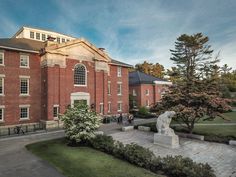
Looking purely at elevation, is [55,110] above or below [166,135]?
above

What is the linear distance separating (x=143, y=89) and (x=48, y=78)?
78.6 feet

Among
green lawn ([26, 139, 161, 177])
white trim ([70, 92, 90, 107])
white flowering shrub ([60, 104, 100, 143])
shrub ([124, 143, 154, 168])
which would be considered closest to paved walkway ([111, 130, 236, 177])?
shrub ([124, 143, 154, 168])

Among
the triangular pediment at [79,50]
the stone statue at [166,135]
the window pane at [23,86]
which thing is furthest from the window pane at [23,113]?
the stone statue at [166,135]

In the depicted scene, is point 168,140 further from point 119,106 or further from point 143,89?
point 143,89

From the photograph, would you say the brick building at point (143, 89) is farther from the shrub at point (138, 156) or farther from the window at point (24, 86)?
the shrub at point (138, 156)

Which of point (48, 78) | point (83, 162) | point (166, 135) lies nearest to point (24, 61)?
point (48, 78)

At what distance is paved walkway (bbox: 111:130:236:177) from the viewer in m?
12.2

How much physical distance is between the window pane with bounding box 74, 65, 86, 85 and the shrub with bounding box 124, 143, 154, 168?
63.1ft

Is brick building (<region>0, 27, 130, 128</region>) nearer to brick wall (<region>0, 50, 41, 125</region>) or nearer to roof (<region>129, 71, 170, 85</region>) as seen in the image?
brick wall (<region>0, 50, 41, 125</region>)

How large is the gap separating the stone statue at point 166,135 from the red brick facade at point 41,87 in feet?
51.9

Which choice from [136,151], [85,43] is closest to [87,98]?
[85,43]

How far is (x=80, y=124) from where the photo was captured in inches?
664

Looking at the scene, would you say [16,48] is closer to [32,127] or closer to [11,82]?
[11,82]

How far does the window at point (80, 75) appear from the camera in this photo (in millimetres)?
30156
